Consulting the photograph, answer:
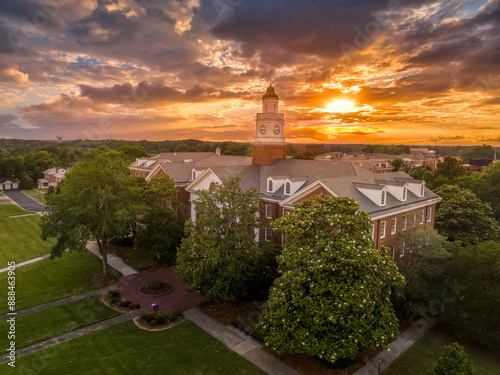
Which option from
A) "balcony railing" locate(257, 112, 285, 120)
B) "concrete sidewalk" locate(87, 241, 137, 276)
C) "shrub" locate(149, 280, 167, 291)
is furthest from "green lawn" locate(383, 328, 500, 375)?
"balcony railing" locate(257, 112, 285, 120)

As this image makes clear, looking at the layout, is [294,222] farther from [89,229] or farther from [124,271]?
[124,271]

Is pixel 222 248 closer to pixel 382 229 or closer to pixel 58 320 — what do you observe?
pixel 58 320

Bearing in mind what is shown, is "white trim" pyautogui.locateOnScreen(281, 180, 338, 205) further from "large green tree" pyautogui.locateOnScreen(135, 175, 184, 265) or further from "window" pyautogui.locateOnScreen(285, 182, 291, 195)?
"large green tree" pyautogui.locateOnScreen(135, 175, 184, 265)

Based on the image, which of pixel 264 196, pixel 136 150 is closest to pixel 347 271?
pixel 264 196

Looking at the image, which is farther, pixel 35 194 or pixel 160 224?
pixel 35 194

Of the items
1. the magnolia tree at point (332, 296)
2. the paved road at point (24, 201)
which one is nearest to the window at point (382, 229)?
the magnolia tree at point (332, 296)

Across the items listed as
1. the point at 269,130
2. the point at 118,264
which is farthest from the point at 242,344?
the point at 269,130
